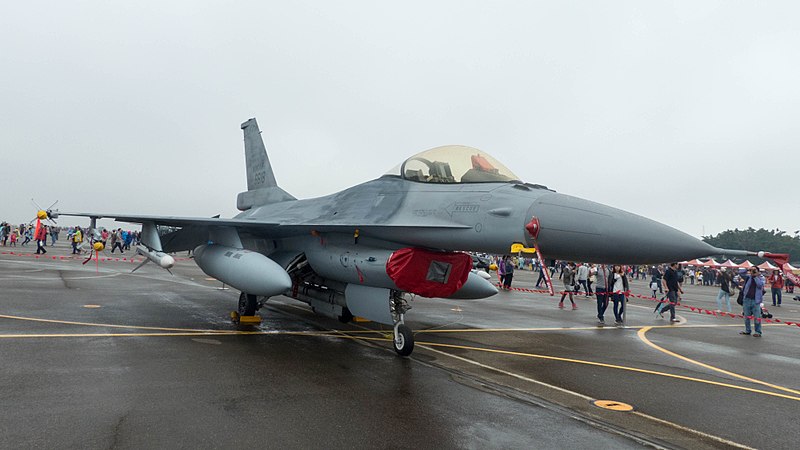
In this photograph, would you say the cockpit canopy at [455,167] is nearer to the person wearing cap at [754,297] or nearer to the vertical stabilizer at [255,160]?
the vertical stabilizer at [255,160]

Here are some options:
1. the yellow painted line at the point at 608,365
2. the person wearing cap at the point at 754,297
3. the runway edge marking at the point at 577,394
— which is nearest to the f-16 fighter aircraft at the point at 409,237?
the runway edge marking at the point at 577,394

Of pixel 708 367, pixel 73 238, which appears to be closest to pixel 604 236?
pixel 708 367

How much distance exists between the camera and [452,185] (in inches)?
290

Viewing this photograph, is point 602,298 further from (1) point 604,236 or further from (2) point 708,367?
(1) point 604,236

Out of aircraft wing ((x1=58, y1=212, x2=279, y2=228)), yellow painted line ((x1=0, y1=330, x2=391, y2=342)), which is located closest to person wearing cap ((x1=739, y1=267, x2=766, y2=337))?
yellow painted line ((x1=0, y1=330, x2=391, y2=342))

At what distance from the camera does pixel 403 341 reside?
748 cm

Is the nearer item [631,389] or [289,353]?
[631,389]

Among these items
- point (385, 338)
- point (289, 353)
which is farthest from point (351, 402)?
point (385, 338)

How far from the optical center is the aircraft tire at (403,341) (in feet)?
24.3

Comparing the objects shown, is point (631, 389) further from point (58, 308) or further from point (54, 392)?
point (58, 308)

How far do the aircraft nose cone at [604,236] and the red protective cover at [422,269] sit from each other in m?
1.82

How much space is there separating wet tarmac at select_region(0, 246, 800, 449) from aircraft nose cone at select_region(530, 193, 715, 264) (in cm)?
164

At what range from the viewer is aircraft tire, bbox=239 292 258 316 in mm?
10352

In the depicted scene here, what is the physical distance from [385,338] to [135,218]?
5182mm
